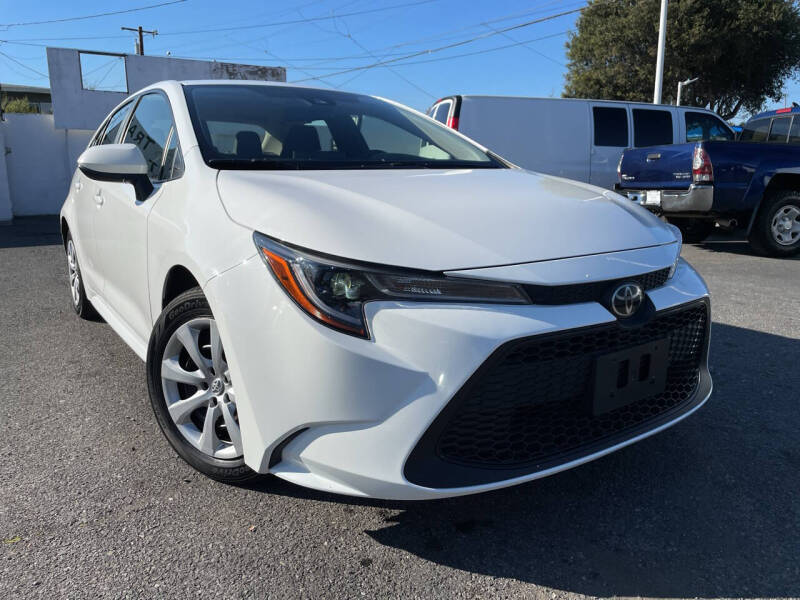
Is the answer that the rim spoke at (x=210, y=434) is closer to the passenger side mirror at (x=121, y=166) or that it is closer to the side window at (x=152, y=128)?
the passenger side mirror at (x=121, y=166)

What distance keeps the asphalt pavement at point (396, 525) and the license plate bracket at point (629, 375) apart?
44 centimetres

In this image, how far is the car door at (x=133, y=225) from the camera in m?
2.60

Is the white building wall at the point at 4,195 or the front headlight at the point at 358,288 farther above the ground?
the front headlight at the point at 358,288

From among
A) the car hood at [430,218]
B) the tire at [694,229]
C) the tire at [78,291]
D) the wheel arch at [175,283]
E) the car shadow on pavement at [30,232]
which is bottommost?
the car shadow on pavement at [30,232]

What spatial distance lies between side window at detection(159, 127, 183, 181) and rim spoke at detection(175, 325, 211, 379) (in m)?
0.65

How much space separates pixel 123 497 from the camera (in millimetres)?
2199

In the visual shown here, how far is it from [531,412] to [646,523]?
2.07 ft

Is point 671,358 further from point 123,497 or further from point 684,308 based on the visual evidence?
point 123,497

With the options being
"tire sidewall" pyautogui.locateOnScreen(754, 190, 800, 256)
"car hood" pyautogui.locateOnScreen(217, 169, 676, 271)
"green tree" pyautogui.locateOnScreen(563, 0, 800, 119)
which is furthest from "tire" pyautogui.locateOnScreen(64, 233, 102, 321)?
"green tree" pyautogui.locateOnScreen(563, 0, 800, 119)

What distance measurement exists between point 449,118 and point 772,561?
7232 mm

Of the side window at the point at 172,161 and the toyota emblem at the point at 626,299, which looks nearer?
the toyota emblem at the point at 626,299

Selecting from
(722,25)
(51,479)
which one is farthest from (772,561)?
(722,25)

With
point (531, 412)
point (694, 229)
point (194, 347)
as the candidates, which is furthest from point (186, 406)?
point (694, 229)

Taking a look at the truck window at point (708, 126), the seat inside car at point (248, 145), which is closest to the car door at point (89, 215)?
the seat inside car at point (248, 145)
